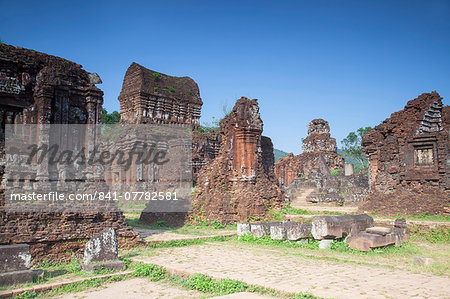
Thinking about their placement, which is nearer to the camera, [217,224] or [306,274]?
[306,274]

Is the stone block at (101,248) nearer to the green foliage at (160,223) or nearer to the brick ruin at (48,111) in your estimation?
the brick ruin at (48,111)

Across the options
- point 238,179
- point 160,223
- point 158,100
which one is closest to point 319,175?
point 158,100

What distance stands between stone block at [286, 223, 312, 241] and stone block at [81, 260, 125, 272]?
4622 millimetres

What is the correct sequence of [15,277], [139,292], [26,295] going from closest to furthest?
[26,295]
[139,292]
[15,277]

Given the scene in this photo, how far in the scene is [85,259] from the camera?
7.43 meters

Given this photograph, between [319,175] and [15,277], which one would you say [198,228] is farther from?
[319,175]

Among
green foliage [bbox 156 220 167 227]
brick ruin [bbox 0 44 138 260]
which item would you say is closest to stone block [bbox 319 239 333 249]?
brick ruin [bbox 0 44 138 260]

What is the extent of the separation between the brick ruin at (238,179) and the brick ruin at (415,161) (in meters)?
4.80

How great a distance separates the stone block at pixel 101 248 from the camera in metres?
7.48

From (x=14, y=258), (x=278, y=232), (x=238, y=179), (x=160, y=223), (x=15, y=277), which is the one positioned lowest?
(x=160, y=223)

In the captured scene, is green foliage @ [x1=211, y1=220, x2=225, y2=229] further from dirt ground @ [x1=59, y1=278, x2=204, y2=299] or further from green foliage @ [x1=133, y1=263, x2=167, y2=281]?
dirt ground @ [x1=59, y1=278, x2=204, y2=299]

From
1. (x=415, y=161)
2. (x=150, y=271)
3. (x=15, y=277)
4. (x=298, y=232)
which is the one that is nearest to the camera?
(x=15, y=277)

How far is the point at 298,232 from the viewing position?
33.0 feet

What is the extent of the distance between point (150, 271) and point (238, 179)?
7.89 metres
